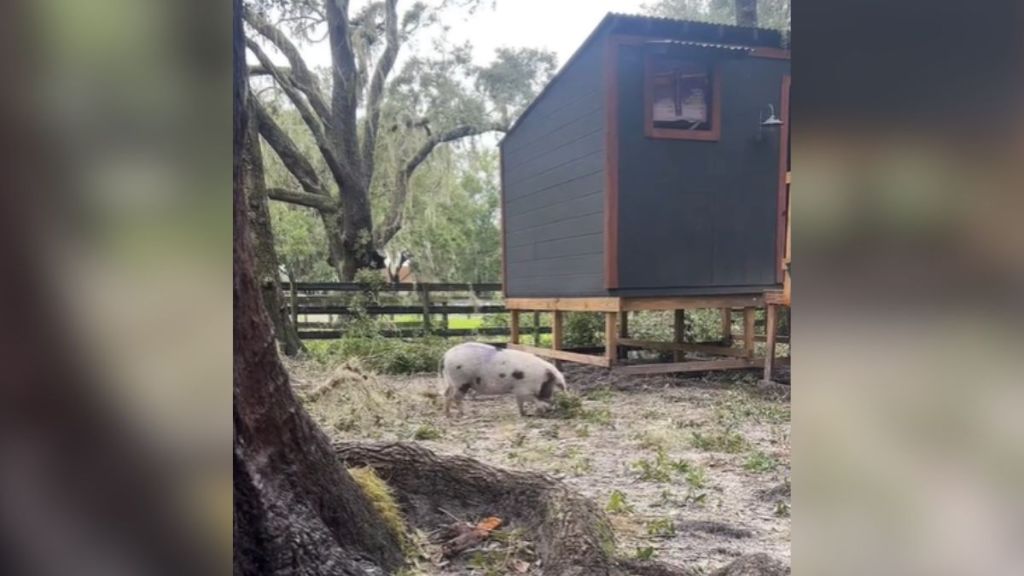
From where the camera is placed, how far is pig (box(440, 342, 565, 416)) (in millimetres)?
3861

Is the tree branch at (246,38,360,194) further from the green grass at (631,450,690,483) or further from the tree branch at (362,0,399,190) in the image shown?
the green grass at (631,450,690,483)

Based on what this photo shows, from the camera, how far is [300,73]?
762cm

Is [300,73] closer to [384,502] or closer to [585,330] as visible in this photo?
[585,330]

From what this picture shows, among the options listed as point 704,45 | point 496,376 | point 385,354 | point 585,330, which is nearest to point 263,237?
point 385,354

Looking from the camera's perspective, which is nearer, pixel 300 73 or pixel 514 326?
pixel 514 326

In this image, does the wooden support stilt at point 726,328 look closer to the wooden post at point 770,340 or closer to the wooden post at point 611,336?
the wooden post at point 770,340

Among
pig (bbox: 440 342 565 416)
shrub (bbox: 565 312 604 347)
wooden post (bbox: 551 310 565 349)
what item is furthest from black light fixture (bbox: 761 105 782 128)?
pig (bbox: 440 342 565 416)

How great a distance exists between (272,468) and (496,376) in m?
2.65

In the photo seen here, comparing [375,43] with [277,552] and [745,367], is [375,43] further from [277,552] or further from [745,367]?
[277,552]

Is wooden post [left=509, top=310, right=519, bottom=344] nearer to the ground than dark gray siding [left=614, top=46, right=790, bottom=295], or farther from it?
nearer to the ground

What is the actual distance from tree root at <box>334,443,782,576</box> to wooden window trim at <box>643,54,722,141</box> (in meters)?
3.51
